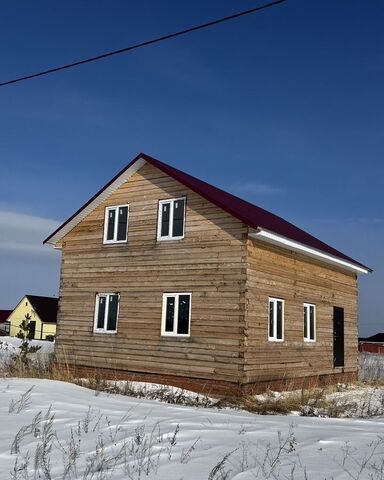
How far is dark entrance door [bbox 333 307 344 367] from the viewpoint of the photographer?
19812mm

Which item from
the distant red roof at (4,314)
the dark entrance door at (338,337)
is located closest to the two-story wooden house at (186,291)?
the dark entrance door at (338,337)

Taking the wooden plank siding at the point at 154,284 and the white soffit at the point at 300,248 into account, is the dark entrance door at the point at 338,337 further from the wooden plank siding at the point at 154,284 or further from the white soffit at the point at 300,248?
the wooden plank siding at the point at 154,284

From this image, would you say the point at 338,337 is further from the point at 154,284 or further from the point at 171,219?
the point at 171,219

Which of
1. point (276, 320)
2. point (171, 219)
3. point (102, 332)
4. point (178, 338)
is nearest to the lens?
point (178, 338)

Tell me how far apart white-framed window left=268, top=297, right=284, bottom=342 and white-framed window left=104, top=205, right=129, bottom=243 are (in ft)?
17.0

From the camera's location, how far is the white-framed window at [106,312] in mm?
17016

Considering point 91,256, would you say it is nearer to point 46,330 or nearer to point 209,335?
point 209,335

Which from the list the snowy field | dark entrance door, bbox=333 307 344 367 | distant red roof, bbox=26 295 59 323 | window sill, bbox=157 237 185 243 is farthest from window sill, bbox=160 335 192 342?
distant red roof, bbox=26 295 59 323

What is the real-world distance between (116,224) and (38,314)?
47457 millimetres

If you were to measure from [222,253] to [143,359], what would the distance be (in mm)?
4051

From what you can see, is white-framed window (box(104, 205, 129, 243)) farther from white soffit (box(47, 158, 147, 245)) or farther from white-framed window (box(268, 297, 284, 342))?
white-framed window (box(268, 297, 284, 342))

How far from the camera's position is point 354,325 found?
856 inches

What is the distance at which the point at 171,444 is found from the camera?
22.0ft

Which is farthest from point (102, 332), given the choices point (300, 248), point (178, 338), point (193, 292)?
point (300, 248)
